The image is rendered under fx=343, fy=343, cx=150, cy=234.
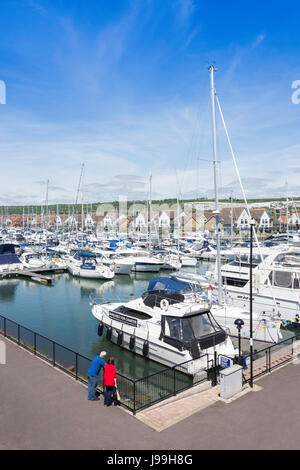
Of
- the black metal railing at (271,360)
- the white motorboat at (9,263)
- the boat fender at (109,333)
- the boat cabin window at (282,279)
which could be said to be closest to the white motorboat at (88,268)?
the white motorboat at (9,263)

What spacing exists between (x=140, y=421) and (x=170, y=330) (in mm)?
6995

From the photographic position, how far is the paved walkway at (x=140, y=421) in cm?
817

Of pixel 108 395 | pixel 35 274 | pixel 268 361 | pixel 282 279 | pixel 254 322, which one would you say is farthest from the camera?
pixel 35 274

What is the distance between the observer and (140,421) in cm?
923

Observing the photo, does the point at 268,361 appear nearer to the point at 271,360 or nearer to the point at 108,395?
the point at 271,360

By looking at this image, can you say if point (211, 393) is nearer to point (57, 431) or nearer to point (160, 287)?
point (57, 431)

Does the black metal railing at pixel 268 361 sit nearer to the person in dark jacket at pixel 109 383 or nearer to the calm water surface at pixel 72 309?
the person in dark jacket at pixel 109 383

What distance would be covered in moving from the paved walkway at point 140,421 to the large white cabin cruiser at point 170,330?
3.17 meters

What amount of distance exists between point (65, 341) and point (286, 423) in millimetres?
15197

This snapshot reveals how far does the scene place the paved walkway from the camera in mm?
8172

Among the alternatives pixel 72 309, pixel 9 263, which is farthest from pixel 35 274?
pixel 72 309

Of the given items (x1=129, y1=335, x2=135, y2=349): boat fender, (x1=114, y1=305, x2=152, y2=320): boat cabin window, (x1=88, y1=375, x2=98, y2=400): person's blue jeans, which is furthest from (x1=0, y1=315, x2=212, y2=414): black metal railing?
(x1=114, y1=305, x2=152, y2=320): boat cabin window
